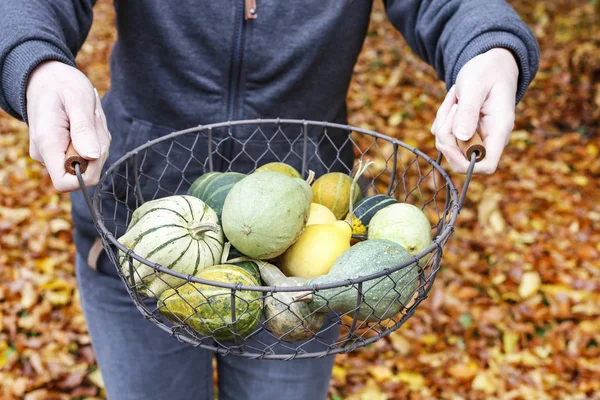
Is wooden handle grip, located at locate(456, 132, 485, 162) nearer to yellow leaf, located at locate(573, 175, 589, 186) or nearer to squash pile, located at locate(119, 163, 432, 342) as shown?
squash pile, located at locate(119, 163, 432, 342)

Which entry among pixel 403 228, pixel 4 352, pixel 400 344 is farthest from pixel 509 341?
pixel 4 352

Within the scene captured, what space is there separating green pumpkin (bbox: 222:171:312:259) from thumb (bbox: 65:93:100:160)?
0.28 metres

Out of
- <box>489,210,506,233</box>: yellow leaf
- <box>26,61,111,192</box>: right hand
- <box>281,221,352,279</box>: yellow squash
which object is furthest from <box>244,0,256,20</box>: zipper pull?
<box>489,210,506,233</box>: yellow leaf

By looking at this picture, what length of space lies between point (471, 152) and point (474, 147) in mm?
13

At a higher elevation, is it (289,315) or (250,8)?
(250,8)

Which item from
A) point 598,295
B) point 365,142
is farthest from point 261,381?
point 365,142

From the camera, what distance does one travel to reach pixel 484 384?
2.79 metres

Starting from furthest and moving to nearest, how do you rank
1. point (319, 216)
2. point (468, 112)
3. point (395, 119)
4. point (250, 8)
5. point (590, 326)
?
point (395, 119) → point (590, 326) → point (250, 8) → point (319, 216) → point (468, 112)

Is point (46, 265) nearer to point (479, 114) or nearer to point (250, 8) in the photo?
point (250, 8)

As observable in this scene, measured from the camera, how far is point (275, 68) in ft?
5.51

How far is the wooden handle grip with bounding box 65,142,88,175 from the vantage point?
3.32 feet

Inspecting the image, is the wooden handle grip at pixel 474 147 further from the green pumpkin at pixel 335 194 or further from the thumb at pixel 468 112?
the green pumpkin at pixel 335 194

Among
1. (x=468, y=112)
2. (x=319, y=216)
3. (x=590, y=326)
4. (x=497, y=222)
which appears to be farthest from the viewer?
(x=497, y=222)

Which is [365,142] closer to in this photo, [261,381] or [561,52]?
[561,52]
